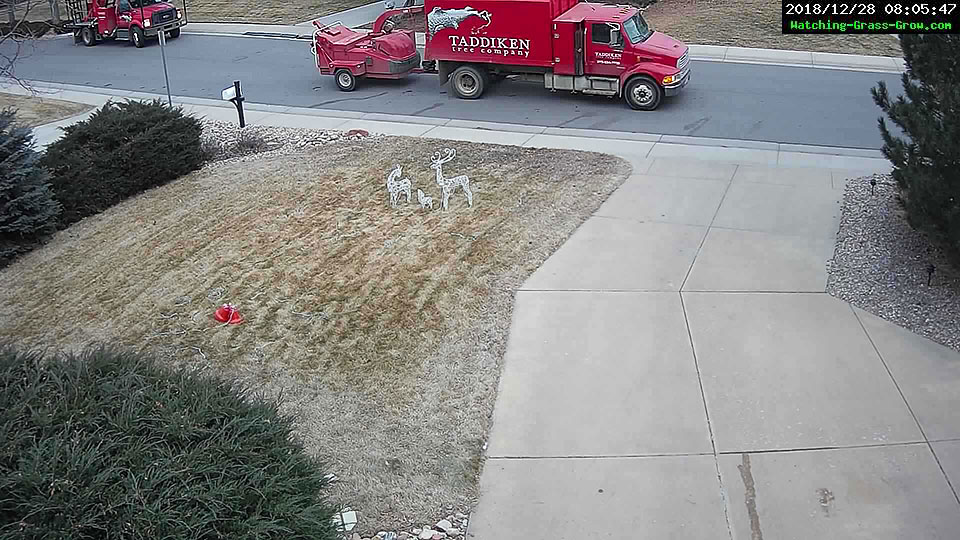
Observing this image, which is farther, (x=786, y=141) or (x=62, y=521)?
(x=786, y=141)

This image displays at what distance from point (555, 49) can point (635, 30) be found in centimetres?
164

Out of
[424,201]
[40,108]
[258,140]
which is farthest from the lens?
[40,108]

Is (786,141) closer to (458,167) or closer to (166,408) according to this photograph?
(458,167)

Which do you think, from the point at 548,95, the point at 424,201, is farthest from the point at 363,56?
the point at 424,201

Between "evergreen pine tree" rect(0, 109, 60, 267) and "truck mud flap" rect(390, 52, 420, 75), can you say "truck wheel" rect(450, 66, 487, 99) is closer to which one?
"truck mud flap" rect(390, 52, 420, 75)

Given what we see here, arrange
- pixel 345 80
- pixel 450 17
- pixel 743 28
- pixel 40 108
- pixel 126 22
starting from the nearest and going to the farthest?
pixel 450 17 → pixel 40 108 → pixel 345 80 → pixel 743 28 → pixel 126 22

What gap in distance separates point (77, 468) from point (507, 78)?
17108 millimetres

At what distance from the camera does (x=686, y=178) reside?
540 inches

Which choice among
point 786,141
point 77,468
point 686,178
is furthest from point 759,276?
point 77,468

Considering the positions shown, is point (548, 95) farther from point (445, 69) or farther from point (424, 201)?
point (424, 201)

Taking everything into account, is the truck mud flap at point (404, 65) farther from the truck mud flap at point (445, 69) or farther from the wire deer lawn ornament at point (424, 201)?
the wire deer lawn ornament at point (424, 201)

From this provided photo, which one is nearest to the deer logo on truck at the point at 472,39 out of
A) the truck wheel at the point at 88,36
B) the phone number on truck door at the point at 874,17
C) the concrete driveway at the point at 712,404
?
the phone number on truck door at the point at 874,17

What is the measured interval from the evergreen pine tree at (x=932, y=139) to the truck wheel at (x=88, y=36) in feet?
83.9

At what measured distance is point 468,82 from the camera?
19.4m
